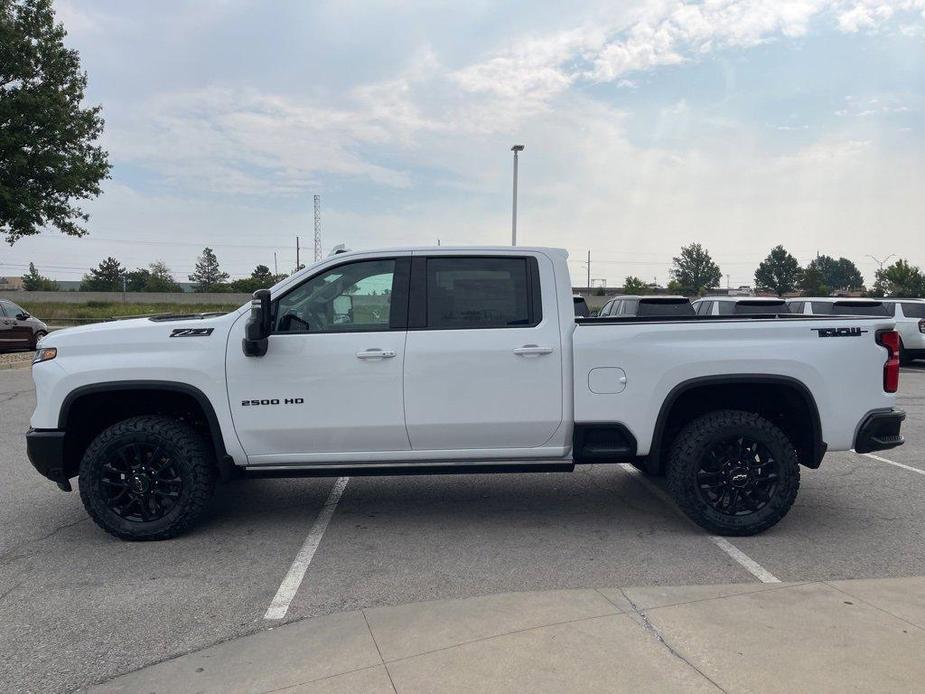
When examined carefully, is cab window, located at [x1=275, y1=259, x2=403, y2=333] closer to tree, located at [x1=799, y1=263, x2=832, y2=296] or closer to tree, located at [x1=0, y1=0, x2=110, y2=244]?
tree, located at [x1=0, y1=0, x2=110, y2=244]

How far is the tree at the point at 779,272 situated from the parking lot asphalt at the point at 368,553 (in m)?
102

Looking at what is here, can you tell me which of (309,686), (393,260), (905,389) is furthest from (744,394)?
(905,389)

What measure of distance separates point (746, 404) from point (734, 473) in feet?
1.91

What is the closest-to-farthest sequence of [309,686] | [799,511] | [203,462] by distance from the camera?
[309,686], [203,462], [799,511]

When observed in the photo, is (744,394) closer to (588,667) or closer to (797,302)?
(588,667)

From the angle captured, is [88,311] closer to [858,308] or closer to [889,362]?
[858,308]

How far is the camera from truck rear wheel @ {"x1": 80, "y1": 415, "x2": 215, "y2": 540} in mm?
4648

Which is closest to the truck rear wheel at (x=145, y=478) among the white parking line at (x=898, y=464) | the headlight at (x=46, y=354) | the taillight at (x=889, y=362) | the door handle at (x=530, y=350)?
the headlight at (x=46, y=354)

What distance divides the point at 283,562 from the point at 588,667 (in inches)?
86.9

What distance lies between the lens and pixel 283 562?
4418 millimetres

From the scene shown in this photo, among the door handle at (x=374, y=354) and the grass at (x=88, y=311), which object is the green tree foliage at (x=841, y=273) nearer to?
the grass at (x=88, y=311)

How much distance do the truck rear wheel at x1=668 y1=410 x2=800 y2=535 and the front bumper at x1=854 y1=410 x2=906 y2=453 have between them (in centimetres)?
49

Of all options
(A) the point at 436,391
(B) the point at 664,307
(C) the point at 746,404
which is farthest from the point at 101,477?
(B) the point at 664,307

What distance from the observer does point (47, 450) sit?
4.62 metres
